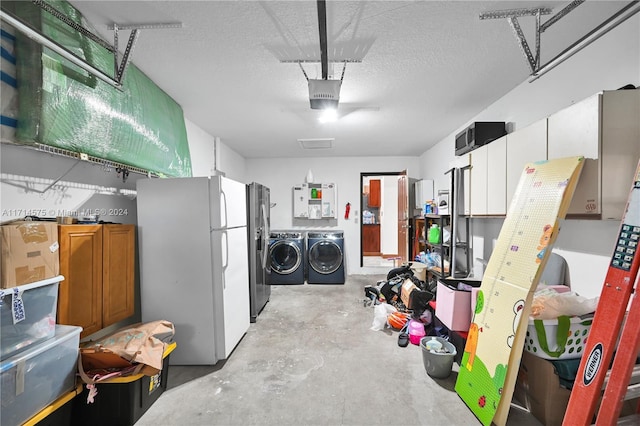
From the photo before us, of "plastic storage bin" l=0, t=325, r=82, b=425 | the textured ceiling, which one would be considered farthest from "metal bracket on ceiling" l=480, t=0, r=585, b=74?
"plastic storage bin" l=0, t=325, r=82, b=425

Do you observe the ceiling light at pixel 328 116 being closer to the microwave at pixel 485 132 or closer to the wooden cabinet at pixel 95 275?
the microwave at pixel 485 132

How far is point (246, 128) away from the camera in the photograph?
3463mm

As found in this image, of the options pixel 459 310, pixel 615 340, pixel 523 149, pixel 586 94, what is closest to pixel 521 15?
pixel 586 94

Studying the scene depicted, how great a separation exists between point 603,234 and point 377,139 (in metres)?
2.89

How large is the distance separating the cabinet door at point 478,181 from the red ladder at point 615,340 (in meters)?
1.25

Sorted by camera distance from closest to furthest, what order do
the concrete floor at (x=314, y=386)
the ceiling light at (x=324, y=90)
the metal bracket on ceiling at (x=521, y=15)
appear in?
1. the metal bracket on ceiling at (x=521, y=15)
2. the concrete floor at (x=314, y=386)
3. the ceiling light at (x=324, y=90)

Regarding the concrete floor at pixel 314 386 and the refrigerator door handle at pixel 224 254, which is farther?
the refrigerator door handle at pixel 224 254

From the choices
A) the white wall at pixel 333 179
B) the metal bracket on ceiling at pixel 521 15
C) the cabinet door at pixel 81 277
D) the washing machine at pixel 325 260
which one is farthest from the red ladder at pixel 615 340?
the white wall at pixel 333 179

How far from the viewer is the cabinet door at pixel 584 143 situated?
1374 mm

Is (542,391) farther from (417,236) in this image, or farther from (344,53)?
(417,236)

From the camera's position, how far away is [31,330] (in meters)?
1.22

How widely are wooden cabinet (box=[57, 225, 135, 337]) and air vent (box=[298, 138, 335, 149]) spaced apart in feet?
8.79

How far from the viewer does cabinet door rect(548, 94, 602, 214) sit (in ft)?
4.51

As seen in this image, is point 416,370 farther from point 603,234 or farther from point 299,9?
point 299,9
